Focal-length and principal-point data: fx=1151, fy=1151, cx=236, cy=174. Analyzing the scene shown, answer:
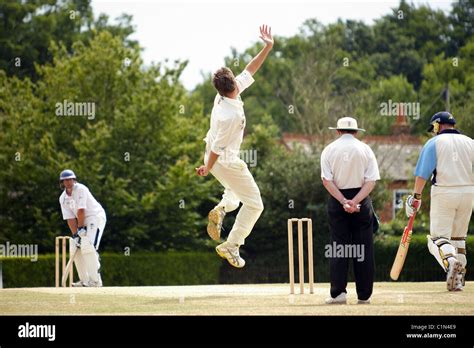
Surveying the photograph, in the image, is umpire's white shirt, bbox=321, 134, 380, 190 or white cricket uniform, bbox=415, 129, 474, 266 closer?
umpire's white shirt, bbox=321, 134, 380, 190

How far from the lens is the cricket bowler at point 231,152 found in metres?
14.4

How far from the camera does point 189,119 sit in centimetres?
4281

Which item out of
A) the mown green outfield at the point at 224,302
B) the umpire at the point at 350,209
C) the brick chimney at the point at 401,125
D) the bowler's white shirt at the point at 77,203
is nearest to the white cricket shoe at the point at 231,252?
the mown green outfield at the point at 224,302

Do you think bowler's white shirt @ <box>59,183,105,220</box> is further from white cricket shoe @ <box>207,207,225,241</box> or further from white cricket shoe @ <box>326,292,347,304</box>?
white cricket shoe @ <box>326,292,347,304</box>

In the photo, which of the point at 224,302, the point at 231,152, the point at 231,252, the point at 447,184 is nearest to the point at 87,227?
the point at 231,252

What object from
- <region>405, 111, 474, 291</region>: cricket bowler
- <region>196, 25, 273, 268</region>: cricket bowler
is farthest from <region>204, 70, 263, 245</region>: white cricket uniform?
<region>405, 111, 474, 291</region>: cricket bowler

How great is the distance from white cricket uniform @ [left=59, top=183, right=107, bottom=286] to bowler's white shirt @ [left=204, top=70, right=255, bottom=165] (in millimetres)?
6371

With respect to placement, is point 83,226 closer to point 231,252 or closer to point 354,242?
point 231,252

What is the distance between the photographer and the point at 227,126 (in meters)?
→ 14.4

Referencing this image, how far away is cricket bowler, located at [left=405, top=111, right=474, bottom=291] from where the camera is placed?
1514 cm

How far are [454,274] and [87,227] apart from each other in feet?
26.3

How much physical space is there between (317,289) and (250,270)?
71.0 feet

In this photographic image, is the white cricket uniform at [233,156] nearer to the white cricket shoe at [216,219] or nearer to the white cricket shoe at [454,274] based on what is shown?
the white cricket shoe at [216,219]

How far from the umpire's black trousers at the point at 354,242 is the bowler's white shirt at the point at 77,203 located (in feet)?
25.4
